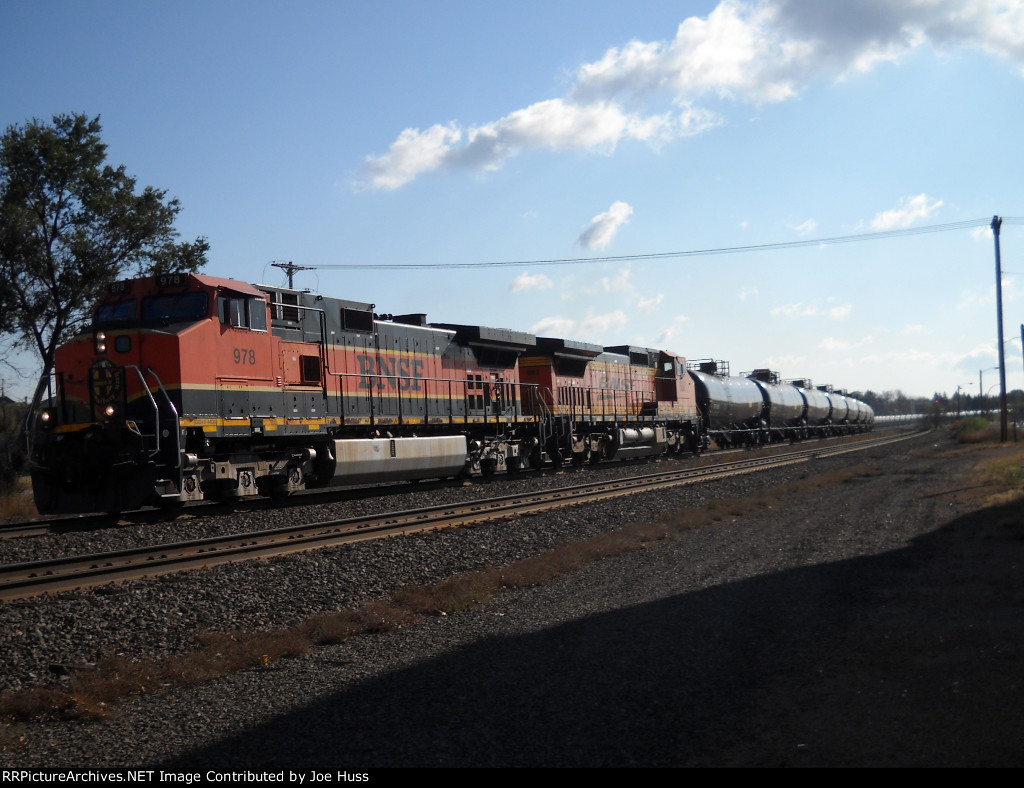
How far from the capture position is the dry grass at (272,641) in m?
5.70

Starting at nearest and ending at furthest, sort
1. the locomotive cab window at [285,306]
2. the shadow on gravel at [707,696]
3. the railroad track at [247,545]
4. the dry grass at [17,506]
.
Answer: the shadow on gravel at [707,696], the railroad track at [247,545], the locomotive cab window at [285,306], the dry grass at [17,506]

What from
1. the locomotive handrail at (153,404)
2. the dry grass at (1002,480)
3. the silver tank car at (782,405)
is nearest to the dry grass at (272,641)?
the locomotive handrail at (153,404)

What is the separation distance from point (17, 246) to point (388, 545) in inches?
739

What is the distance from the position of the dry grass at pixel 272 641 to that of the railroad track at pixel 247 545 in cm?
277

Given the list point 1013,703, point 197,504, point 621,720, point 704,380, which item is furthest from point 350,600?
point 704,380

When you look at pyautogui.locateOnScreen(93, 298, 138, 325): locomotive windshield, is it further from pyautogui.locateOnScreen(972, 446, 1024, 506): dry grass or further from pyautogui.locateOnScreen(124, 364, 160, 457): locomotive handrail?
pyautogui.locateOnScreen(972, 446, 1024, 506): dry grass

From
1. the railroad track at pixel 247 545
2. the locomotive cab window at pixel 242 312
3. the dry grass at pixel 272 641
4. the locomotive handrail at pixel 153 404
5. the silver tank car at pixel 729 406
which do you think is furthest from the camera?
the silver tank car at pixel 729 406

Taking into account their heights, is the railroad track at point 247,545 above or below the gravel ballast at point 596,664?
above

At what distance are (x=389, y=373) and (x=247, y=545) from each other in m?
8.37

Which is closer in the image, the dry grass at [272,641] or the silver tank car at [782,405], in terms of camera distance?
the dry grass at [272,641]

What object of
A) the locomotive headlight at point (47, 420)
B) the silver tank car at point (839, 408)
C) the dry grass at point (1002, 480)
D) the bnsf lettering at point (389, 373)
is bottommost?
the dry grass at point (1002, 480)

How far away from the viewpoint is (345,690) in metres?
5.80

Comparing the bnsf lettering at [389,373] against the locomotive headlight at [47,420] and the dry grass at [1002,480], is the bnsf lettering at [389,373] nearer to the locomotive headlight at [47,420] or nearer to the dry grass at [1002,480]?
the locomotive headlight at [47,420]

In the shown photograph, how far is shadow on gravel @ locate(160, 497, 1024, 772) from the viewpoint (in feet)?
14.3
